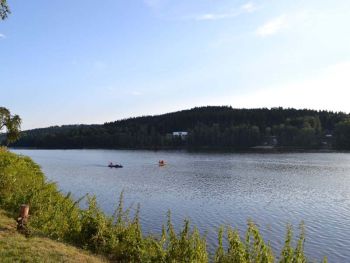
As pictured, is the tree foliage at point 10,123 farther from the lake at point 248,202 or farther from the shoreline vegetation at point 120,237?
the lake at point 248,202

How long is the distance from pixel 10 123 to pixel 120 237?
39.0 feet

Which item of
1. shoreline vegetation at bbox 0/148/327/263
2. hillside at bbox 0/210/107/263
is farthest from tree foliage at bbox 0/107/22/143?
hillside at bbox 0/210/107/263

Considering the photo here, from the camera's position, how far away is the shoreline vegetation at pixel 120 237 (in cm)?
1405

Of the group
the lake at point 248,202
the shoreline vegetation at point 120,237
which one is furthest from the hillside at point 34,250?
the lake at point 248,202

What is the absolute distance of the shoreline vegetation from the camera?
14.1 meters

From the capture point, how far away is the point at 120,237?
18.1m

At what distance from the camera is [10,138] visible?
26.4 m

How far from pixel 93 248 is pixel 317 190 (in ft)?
163

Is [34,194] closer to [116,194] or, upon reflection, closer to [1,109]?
[1,109]

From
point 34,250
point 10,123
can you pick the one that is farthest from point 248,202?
point 34,250

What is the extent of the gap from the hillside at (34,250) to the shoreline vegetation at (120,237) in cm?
64

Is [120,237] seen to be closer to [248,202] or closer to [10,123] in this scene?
[10,123]

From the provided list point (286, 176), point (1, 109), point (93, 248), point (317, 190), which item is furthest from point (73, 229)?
point (286, 176)

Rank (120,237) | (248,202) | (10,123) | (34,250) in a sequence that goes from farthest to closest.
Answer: (248,202) → (10,123) → (120,237) → (34,250)
